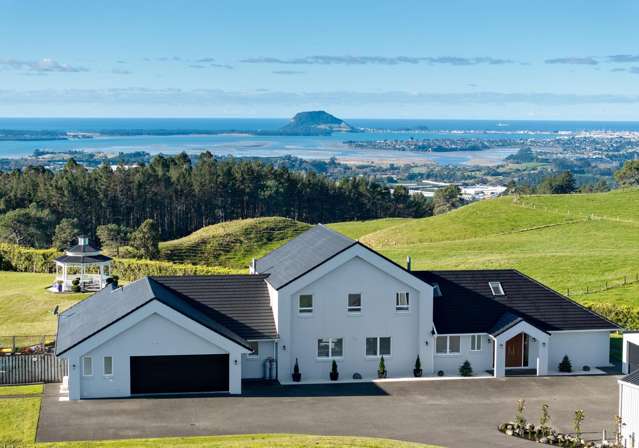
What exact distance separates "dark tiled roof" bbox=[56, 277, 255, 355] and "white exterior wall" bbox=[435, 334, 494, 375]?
9082mm

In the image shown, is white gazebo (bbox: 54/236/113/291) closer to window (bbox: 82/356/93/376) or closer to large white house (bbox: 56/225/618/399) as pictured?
large white house (bbox: 56/225/618/399)

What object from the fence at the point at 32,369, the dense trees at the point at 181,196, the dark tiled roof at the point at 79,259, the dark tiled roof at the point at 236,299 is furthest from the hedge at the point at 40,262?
the fence at the point at 32,369

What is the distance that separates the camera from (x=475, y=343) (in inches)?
1581

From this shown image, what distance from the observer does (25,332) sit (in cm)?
4916

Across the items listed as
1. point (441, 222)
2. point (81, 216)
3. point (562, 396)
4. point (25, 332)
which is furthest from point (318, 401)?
point (81, 216)

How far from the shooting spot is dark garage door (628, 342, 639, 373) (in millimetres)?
40250

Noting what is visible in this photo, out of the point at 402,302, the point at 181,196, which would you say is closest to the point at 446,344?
the point at 402,302

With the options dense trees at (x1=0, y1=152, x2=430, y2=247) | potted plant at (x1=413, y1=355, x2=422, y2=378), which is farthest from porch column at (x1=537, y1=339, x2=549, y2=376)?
dense trees at (x1=0, y1=152, x2=430, y2=247)

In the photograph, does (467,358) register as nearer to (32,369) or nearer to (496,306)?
(496,306)

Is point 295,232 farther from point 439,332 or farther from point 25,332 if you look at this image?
point 439,332

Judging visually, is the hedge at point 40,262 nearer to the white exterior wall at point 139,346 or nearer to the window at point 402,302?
the white exterior wall at point 139,346

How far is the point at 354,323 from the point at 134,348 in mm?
9695

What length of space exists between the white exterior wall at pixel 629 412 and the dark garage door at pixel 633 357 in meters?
10.3

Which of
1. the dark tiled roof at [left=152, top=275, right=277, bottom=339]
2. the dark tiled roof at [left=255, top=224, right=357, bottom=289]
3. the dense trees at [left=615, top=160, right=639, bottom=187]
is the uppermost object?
the dense trees at [left=615, top=160, right=639, bottom=187]
